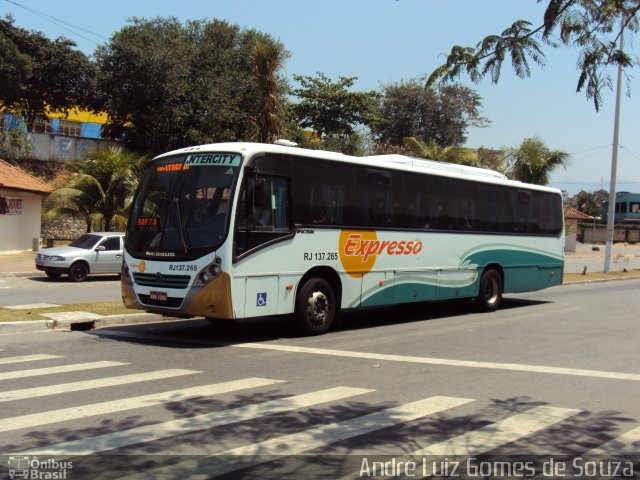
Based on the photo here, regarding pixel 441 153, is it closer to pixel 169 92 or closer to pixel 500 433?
pixel 169 92

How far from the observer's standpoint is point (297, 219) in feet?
36.3

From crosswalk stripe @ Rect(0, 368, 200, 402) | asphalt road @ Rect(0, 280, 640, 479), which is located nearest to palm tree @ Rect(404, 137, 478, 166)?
asphalt road @ Rect(0, 280, 640, 479)

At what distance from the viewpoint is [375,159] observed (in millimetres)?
13164

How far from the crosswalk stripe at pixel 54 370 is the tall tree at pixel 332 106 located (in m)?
43.9

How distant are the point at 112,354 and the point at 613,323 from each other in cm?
1044

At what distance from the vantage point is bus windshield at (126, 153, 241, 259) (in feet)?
33.1

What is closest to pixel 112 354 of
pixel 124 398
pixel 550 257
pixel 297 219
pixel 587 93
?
pixel 124 398

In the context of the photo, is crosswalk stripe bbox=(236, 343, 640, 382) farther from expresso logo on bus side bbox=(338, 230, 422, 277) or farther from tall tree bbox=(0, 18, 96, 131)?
tall tree bbox=(0, 18, 96, 131)

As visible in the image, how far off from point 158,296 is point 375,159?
526 cm

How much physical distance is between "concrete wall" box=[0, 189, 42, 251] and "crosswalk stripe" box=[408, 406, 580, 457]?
89.9ft

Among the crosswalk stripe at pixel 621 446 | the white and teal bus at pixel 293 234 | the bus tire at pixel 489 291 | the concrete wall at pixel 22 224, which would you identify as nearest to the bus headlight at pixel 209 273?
the white and teal bus at pixel 293 234

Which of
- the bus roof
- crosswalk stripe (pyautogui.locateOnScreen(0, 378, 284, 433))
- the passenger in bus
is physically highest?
the bus roof

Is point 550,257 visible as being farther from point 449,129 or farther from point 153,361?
point 449,129

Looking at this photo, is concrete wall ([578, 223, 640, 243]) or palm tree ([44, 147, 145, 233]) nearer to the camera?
palm tree ([44, 147, 145, 233])
